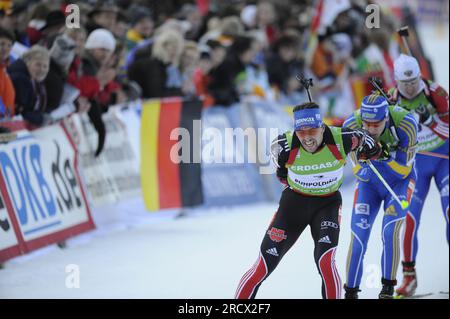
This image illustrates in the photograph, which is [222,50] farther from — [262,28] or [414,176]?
[414,176]

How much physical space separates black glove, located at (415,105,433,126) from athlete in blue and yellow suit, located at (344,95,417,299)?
0.94m

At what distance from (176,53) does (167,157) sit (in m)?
1.23

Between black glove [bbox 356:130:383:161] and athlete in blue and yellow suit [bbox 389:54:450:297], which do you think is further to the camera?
athlete in blue and yellow suit [bbox 389:54:450:297]

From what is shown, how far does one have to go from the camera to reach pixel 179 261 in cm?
966

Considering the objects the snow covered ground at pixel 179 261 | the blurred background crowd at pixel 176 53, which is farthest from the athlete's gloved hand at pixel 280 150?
the blurred background crowd at pixel 176 53

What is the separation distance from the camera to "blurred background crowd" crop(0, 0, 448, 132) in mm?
10109

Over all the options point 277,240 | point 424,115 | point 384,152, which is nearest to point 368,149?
point 384,152

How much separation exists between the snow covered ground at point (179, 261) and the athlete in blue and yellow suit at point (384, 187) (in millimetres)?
411

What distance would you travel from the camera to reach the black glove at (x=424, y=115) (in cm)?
905

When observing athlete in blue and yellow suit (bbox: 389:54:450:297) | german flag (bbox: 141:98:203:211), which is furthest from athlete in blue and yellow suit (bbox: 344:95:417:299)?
german flag (bbox: 141:98:203:211)

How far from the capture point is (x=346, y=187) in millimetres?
14109

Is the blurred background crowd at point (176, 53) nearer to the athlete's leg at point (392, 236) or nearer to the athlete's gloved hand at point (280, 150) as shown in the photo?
the athlete's gloved hand at point (280, 150)

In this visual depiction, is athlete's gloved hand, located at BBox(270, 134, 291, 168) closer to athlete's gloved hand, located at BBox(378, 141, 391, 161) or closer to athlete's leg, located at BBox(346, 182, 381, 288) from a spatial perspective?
athlete's gloved hand, located at BBox(378, 141, 391, 161)
